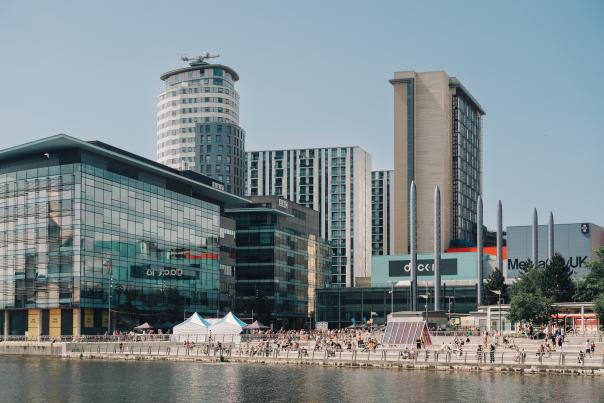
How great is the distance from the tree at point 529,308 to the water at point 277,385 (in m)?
33.5

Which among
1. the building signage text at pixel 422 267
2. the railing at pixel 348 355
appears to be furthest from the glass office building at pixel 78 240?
the building signage text at pixel 422 267

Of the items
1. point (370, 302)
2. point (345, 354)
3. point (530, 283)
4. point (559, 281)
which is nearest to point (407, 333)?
point (345, 354)

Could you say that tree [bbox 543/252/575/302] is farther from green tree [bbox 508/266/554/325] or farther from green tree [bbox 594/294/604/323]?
green tree [bbox 594/294/604/323]

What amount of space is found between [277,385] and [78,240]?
6615 cm

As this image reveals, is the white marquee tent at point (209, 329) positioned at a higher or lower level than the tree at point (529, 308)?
lower

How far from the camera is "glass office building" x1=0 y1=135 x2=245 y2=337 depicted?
424ft

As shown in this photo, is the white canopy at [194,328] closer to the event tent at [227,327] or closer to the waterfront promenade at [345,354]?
the event tent at [227,327]

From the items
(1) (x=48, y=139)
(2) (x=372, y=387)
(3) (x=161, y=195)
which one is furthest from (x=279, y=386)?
(3) (x=161, y=195)

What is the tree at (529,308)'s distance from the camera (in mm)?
110438

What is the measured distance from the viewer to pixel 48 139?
413ft

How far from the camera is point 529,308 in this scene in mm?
110438

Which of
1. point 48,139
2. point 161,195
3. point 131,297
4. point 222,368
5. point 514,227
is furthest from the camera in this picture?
point 514,227

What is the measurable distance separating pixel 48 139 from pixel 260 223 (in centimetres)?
7215

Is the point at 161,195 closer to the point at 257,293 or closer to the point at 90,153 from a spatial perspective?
the point at 90,153
